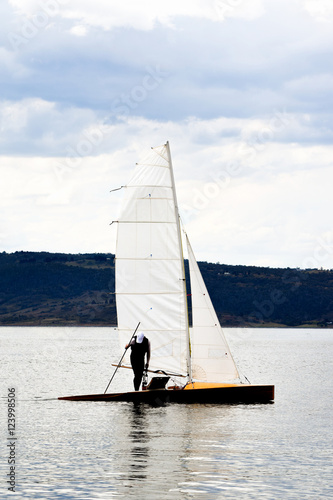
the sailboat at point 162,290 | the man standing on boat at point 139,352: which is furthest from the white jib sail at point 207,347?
the man standing on boat at point 139,352

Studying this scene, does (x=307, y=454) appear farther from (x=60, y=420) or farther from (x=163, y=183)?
(x=163, y=183)

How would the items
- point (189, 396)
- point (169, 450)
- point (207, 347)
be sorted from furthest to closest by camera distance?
point (207, 347), point (189, 396), point (169, 450)

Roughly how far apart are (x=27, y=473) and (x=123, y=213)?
61.6ft

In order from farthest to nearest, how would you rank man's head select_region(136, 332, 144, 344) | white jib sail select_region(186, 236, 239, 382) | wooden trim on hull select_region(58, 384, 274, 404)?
white jib sail select_region(186, 236, 239, 382), man's head select_region(136, 332, 144, 344), wooden trim on hull select_region(58, 384, 274, 404)

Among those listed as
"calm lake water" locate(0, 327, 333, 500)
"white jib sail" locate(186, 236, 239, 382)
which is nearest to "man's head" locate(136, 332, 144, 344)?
"white jib sail" locate(186, 236, 239, 382)

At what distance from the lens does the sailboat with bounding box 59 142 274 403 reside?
1597 inches

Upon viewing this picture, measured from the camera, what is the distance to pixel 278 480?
23859 millimetres

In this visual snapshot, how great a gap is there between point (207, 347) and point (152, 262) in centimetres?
476

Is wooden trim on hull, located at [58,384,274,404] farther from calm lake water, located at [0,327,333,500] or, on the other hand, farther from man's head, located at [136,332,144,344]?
man's head, located at [136,332,144,344]

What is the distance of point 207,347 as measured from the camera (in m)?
40.5

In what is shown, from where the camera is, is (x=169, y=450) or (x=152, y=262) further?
(x=152, y=262)

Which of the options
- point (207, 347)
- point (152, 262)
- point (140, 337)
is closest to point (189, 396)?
point (207, 347)

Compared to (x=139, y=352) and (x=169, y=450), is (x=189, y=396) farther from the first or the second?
(x=169, y=450)

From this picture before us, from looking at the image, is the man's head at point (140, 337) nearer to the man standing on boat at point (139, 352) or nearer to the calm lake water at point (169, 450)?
the man standing on boat at point (139, 352)
